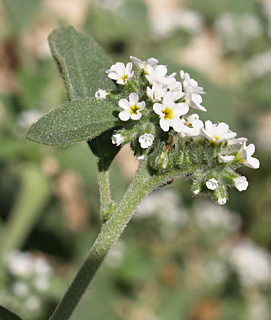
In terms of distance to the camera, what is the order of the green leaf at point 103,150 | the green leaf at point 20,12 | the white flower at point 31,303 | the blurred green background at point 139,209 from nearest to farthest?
1. the green leaf at point 103,150
2. the white flower at point 31,303
3. the blurred green background at point 139,209
4. the green leaf at point 20,12

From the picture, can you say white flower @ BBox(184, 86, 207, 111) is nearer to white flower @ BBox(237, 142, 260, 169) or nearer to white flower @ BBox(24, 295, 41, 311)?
white flower @ BBox(237, 142, 260, 169)

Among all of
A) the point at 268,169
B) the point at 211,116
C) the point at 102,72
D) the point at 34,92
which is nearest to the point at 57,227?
the point at 34,92

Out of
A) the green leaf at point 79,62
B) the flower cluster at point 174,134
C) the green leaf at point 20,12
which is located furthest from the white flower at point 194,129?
the green leaf at point 20,12

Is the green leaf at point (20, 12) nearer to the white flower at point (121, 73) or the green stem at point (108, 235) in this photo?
the white flower at point (121, 73)

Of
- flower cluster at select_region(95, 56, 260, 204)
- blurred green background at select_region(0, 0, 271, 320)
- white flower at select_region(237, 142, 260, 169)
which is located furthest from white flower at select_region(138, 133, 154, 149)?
blurred green background at select_region(0, 0, 271, 320)

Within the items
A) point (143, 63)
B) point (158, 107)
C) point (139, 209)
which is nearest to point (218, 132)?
point (158, 107)

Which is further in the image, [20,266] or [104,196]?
[20,266]

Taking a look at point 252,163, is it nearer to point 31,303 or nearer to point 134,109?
point 134,109

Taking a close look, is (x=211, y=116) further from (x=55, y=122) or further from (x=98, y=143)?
(x=55, y=122)
